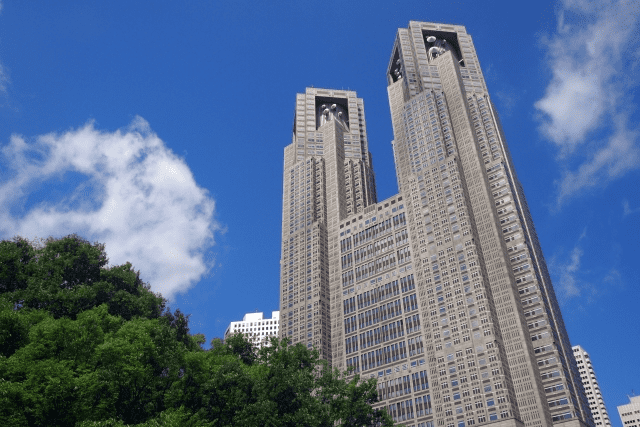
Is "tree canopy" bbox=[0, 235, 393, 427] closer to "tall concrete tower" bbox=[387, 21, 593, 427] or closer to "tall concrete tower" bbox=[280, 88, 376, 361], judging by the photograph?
"tall concrete tower" bbox=[387, 21, 593, 427]

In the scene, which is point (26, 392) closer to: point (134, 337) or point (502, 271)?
point (134, 337)

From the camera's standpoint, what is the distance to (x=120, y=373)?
30.9 metres

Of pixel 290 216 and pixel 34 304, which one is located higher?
pixel 290 216

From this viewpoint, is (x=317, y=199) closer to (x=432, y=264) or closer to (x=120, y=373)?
(x=432, y=264)

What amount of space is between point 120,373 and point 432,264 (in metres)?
103

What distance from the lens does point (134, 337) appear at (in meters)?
33.6

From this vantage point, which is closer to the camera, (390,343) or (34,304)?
(34,304)

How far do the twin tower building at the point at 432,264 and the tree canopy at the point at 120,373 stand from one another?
255 ft

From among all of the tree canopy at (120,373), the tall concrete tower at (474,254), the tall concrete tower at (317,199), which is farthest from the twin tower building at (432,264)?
the tree canopy at (120,373)

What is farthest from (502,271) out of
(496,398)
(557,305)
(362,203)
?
(362,203)

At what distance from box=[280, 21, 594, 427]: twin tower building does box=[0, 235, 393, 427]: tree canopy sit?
77650mm

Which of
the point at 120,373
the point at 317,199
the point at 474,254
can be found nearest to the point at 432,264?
the point at 474,254

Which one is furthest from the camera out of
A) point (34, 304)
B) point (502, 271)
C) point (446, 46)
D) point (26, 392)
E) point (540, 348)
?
point (446, 46)

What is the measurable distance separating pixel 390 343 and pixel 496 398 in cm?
2910
